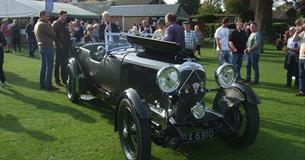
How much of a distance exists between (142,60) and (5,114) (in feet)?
10.6

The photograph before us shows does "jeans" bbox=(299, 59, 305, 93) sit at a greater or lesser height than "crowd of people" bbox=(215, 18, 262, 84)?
lesser

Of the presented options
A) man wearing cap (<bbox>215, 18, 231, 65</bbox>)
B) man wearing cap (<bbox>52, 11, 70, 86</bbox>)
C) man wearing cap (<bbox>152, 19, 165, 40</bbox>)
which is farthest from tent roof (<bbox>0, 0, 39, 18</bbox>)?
man wearing cap (<bbox>215, 18, 231, 65</bbox>)

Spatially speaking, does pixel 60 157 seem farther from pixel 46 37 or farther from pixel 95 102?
pixel 46 37

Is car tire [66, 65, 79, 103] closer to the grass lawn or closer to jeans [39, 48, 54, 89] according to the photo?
the grass lawn

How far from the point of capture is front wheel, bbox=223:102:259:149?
525cm

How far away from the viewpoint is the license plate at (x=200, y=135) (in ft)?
15.4

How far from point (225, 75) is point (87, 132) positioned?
2.44 metres

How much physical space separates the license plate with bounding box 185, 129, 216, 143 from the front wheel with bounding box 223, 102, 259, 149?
478 millimetres

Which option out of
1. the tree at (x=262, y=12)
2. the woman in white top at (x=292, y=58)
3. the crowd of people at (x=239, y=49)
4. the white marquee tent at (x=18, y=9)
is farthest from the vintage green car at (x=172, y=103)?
the tree at (x=262, y=12)

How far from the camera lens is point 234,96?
17.9ft

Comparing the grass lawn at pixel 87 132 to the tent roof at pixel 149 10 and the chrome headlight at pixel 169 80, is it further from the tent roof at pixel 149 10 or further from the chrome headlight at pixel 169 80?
the tent roof at pixel 149 10

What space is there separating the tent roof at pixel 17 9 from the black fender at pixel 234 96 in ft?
78.9

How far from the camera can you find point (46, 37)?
9.22 m

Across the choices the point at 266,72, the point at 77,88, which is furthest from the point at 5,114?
the point at 266,72
